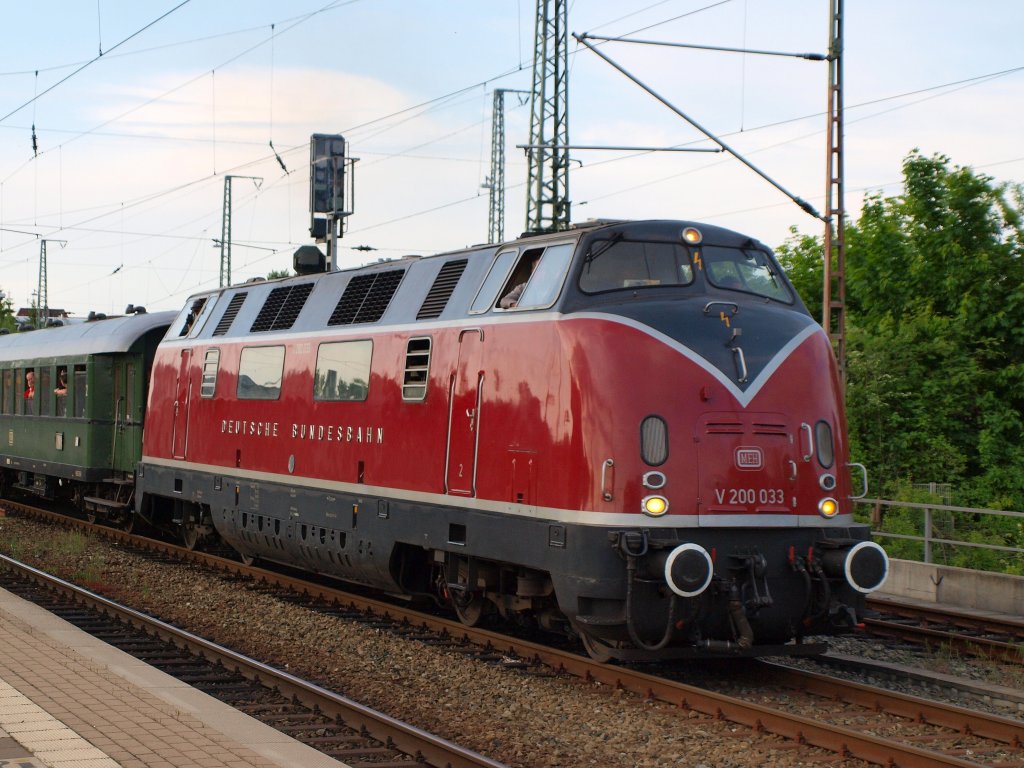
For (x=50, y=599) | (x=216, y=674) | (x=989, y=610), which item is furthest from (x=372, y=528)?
(x=989, y=610)

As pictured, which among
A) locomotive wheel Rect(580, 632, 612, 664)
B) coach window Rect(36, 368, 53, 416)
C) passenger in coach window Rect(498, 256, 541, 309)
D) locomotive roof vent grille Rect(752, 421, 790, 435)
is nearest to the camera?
locomotive roof vent grille Rect(752, 421, 790, 435)

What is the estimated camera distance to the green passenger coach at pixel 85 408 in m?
19.9

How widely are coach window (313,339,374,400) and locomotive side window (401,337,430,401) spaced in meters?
0.75

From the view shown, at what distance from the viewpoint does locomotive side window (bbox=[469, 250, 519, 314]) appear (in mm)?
10758

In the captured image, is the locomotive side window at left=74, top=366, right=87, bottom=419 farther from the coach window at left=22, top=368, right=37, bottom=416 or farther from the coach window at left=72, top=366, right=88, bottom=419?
the coach window at left=22, top=368, right=37, bottom=416

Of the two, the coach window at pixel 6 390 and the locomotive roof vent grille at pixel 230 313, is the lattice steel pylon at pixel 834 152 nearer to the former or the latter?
the locomotive roof vent grille at pixel 230 313

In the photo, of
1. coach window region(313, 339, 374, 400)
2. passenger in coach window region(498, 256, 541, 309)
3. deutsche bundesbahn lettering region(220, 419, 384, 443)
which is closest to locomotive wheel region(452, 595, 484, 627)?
deutsche bundesbahn lettering region(220, 419, 384, 443)

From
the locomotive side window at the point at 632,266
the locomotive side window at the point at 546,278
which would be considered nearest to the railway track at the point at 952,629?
the locomotive side window at the point at 632,266

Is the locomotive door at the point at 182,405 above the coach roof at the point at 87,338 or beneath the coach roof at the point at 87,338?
beneath

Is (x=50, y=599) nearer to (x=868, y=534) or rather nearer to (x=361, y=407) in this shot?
(x=361, y=407)

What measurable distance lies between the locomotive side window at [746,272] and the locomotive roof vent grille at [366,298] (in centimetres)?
351

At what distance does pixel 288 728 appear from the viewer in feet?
28.1

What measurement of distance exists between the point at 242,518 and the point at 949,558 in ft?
29.2

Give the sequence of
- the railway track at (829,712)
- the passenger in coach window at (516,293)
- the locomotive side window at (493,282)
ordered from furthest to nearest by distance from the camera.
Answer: the locomotive side window at (493,282) → the passenger in coach window at (516,293) → the railway track at (829,712)
